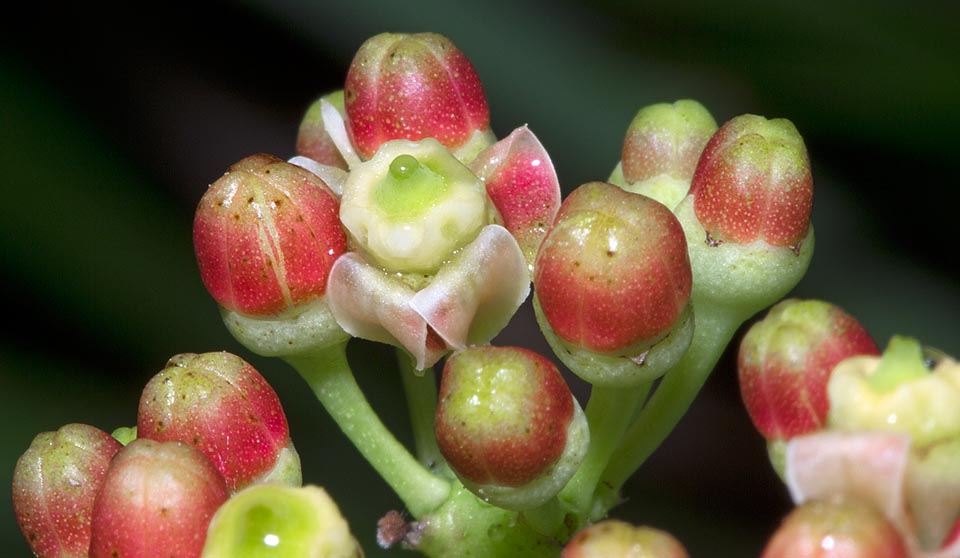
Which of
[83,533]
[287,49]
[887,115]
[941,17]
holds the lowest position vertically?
[83,533]

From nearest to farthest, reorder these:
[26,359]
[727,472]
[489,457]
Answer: [489,457], [26,359], [727,472]

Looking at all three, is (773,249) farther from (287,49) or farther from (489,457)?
(287,49)

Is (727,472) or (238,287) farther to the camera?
(727,472)

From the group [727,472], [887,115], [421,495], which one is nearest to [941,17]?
[887,115]

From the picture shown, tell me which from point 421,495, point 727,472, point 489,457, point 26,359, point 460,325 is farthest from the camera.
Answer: point 727,472

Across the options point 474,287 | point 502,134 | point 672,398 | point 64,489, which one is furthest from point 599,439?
point 502,134

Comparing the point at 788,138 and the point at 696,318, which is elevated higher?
the point at 788,138
